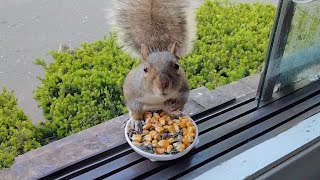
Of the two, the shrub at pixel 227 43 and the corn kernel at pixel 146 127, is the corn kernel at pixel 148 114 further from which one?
the shrub at pixel 227 43

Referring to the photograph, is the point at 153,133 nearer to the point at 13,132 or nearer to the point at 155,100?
the point at 155,100

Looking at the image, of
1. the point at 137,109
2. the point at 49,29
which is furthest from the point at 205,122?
the point at 49,29

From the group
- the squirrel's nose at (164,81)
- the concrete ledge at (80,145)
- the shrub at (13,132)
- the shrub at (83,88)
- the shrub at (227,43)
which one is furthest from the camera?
the shrub at (227,43)

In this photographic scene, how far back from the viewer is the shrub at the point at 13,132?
1268mm

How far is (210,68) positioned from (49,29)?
660mm

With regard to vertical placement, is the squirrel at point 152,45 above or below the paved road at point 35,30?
above

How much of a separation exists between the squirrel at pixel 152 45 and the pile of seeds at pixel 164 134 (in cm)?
2

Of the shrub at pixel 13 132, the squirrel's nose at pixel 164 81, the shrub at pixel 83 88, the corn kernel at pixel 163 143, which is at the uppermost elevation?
the squirrel's nose at pixel 164 81

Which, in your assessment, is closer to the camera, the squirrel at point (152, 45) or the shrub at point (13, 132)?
the squirrel at point (152, 45)

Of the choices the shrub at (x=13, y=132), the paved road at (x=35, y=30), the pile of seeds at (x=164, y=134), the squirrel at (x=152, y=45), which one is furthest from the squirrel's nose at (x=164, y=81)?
the paved road at (x=35, y=30)

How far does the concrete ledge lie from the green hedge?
0.20m

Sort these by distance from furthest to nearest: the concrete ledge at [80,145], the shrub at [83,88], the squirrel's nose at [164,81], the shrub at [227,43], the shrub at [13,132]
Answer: the shrub at [227,43]
the shrub at [83,88]
the shrub at [13,132]
the concrete ledge at [80,145]
the squirrel's nose at [164,81]

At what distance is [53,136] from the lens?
1.42 metres

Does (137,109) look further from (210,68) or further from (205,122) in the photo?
(210,68)
